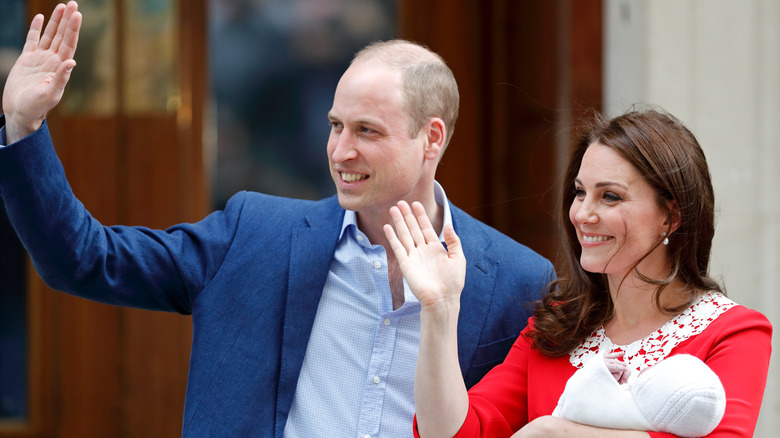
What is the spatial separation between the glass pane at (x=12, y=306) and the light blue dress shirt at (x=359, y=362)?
78.8 inches

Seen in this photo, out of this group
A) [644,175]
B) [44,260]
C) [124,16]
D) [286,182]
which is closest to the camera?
[644,175]

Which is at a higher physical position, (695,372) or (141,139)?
(141,139)

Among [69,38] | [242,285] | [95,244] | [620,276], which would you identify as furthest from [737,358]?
[69,38]

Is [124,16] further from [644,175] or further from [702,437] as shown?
[702,437]

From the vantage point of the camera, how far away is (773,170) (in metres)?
3.84

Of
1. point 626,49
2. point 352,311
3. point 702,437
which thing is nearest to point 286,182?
point 626,49

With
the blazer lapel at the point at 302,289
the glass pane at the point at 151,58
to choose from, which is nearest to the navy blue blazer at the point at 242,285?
the blazer lapel at the point at 302,289

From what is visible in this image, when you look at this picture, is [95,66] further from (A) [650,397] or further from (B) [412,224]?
(A) [650,397]

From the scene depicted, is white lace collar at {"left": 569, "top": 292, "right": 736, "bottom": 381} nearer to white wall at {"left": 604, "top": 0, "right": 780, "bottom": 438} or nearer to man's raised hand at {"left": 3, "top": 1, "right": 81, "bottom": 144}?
man's raised hand at {"left": 3, "top": 1, "right": 81, "bottom": 144}

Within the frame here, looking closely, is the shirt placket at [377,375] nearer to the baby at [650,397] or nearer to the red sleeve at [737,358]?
the baby at [650,397]

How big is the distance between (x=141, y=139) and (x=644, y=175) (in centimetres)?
255

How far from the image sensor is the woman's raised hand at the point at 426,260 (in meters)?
2.18

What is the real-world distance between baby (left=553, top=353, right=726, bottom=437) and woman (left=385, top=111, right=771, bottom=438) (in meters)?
0.06

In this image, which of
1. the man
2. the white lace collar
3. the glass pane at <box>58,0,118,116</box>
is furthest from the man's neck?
the glass pane at <box>58,0,118,116</box>
